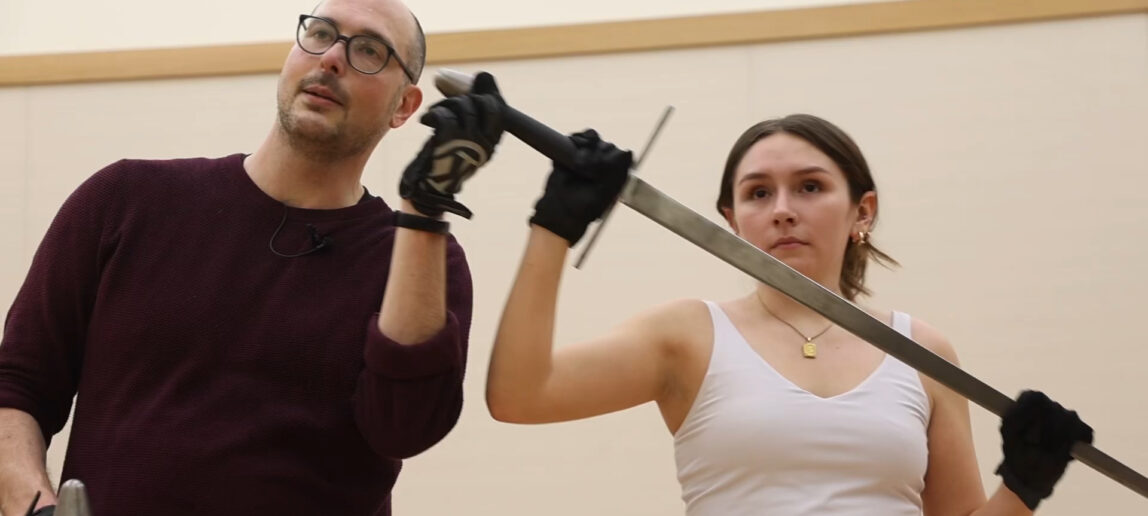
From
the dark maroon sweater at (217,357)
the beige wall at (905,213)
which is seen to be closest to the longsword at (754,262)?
the dark maroon sweater at (217,357)

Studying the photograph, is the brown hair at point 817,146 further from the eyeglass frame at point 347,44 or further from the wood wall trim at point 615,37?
the wood wall trim at point 615,37

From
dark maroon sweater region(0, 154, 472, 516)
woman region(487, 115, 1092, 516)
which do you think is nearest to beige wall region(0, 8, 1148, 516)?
woman region(487, 115, 1092, 516)

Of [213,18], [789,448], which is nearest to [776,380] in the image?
[789,448]

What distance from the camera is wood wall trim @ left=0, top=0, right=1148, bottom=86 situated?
3082 mm

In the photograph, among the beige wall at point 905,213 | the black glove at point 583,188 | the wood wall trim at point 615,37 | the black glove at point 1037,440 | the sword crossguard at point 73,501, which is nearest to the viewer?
the sword crossguard at point 73,501

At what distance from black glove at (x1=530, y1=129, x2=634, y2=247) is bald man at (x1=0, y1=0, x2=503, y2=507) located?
0.11 meters

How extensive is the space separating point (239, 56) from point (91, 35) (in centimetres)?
47

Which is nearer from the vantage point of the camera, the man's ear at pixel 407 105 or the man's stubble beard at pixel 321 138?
the man's stubble beard at pixel 321 138

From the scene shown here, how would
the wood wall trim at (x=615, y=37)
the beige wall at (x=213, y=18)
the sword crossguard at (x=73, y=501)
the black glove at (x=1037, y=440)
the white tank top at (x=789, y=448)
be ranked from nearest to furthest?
1. the sword crossguard at (x=73, y=501)
2. the white tank top at (x=789, y=448)
3. the black glove at (x=1037, y=440)
4. the wood wall trim at (x=615, y=37)
5. the beige wall at (x=213, y=18)

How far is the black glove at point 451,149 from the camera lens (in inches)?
55.3

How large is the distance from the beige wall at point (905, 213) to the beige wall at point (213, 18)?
0.21 m

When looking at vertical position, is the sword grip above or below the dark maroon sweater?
above

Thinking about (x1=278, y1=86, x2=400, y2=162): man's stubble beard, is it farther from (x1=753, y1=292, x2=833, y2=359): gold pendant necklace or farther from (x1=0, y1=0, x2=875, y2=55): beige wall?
(x1=0, y1=0, x2=875, y2=55): beige wall

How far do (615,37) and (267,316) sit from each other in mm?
1778
